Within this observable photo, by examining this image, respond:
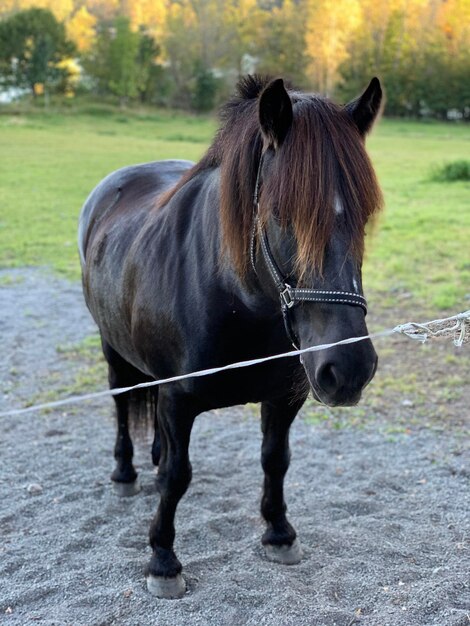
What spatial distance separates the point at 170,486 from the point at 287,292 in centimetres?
123

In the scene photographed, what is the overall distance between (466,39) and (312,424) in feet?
192

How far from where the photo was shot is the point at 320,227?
1.83 meters

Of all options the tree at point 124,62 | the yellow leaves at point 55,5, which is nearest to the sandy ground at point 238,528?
the tree at point 124,62

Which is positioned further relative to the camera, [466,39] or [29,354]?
[466,39]

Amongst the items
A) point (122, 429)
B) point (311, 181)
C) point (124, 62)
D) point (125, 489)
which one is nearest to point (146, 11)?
point (124, 62)

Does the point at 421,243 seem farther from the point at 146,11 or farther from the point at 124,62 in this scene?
the point at 146,11

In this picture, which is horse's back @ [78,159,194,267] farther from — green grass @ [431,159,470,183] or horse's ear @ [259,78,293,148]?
green grass @ [431,159,470,183]

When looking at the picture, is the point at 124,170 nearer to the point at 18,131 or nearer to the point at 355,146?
the point at 355,146

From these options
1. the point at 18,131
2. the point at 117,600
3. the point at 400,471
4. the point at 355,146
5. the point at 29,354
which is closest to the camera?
the point at 355,146

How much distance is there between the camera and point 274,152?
2023 mm

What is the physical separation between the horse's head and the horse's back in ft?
5.08

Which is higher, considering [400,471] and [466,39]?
[466,39]

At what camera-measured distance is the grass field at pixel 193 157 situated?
7.84 metres

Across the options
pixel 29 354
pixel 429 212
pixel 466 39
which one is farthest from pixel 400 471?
pixel 466 39
